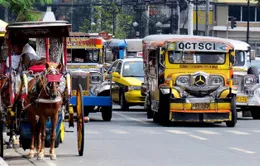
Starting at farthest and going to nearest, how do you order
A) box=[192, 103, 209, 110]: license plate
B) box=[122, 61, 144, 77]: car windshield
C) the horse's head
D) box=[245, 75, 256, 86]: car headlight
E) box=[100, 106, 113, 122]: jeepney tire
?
1. box=[122, 61, 144, 77]: car windshield
2. box=[245, 75, 256, 86]: car headlight
3. box=[100, 106, 113, 122]: jeepney tire
4. box=[192, 103, 209, 110]: license plate
5. the horse's head

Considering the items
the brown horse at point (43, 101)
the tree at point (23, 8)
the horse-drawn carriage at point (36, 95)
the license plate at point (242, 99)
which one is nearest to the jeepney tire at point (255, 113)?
the license plate at point (242, 99)

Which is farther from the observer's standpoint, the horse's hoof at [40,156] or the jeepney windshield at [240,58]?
the jeepney windshield at [240,58]

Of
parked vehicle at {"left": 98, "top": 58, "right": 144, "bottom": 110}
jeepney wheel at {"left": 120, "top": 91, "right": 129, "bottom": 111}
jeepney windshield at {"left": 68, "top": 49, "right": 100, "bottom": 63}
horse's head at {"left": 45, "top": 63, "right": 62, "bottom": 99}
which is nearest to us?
horse's head at {"left": 45, "top": 63, "right": 62, "bottom": 99}

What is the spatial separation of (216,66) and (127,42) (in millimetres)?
29851

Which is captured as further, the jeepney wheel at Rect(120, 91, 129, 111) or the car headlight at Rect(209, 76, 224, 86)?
the jeepney wheel at Rect(120, 91, 129, 111)

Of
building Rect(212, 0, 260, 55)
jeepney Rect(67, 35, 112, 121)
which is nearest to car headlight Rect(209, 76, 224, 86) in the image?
jeepney Rect(67, 35, 112, 121)

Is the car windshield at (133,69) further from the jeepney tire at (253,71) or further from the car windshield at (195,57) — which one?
the car windshield at (195,57)

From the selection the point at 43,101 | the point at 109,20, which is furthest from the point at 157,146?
the point at 109,20

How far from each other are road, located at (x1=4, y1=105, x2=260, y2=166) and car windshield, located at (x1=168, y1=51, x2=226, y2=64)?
172 cm

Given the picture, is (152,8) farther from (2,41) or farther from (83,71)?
(2,41)

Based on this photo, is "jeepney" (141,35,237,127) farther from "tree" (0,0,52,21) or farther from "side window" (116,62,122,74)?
"side window" (116,62,122,74)

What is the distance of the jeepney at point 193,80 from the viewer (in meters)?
24.1

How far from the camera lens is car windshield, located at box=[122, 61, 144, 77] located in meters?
32.4

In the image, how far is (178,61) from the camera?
2481 cm
